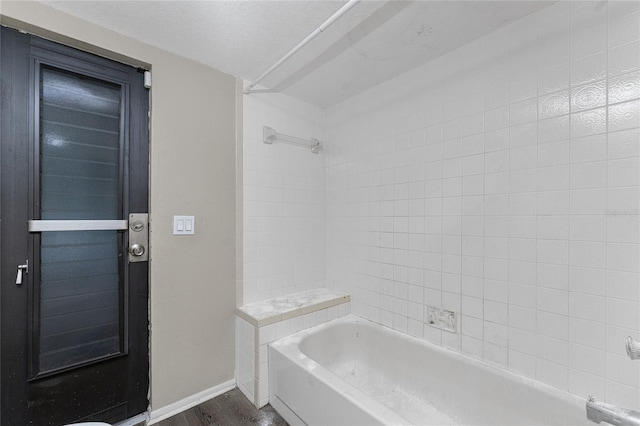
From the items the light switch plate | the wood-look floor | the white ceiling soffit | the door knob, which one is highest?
the white ceiling soffit

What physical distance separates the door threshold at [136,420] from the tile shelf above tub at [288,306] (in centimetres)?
75

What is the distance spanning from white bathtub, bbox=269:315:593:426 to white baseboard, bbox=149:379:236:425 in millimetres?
365

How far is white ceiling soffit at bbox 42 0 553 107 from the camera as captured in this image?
53.6 inches

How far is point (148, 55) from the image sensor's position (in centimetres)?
165

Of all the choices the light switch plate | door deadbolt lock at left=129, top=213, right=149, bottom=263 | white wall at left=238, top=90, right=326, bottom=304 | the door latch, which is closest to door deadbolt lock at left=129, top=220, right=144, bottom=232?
door deadbolt lock at left=129, top=213, right=149, bottom=263

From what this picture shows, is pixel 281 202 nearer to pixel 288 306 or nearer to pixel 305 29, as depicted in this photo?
pixel 288 306

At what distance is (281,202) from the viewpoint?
2.27m

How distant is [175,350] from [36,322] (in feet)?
2.26

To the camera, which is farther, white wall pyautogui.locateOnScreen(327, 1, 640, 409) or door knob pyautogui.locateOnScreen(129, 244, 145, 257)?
door knob pyautogui.locateOnScreen(129, 244, 145, 257)

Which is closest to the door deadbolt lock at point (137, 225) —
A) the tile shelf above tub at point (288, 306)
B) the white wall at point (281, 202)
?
the white wall at point (281, 202)

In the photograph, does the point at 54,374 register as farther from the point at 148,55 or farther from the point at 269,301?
the point at 148,55

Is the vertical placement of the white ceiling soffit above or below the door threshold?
above

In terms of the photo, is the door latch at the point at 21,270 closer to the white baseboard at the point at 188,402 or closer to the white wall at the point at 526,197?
the white baseboard at the point at 188,402

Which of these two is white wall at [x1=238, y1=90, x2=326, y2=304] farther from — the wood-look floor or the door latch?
the door latch
